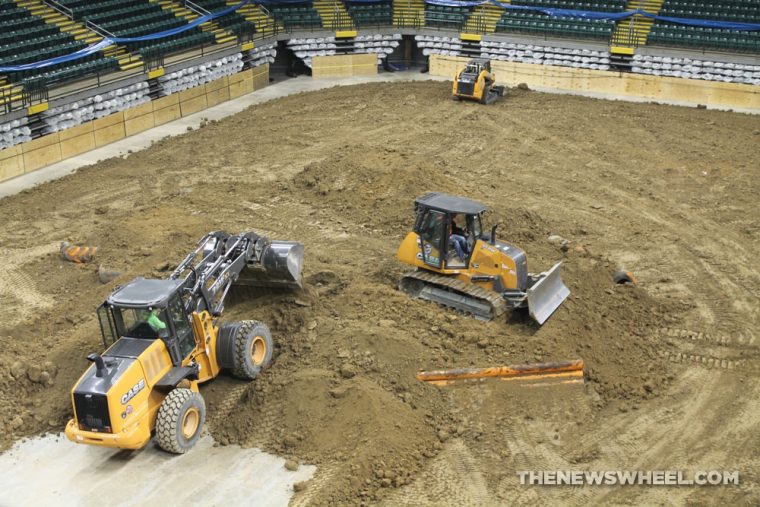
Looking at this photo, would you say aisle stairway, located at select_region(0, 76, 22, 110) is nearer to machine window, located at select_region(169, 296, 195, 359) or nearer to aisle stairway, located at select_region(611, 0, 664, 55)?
machine window, located at select_region(169, 296, 195, 359)

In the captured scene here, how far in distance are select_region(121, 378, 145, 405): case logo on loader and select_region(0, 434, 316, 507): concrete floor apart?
1.22 meters

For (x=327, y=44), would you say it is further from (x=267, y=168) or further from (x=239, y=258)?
(x=239, y=258)

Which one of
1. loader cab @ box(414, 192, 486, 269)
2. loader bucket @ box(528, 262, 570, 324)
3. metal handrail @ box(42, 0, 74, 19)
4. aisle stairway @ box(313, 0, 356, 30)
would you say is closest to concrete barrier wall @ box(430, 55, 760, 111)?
aisle stairway @ box(313, 0, 356, 30)

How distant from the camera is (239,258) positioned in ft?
50.2

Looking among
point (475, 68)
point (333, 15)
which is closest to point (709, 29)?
point (475, 68)

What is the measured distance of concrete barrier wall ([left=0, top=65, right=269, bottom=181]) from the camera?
25938 millimetres

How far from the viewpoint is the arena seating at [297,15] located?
3809 cm

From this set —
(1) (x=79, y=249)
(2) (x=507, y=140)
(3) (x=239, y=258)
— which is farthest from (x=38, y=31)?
(3) (x=239, y=258)

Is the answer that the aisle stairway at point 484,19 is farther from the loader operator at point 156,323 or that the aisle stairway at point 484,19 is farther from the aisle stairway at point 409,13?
the loader operator at point 156,323

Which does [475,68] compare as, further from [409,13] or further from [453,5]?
[409,13]

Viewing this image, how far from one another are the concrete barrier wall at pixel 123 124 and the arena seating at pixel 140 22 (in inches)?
77.8

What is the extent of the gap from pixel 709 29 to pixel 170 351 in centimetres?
2907

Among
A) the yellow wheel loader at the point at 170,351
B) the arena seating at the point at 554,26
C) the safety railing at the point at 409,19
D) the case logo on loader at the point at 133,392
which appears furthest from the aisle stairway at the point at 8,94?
the arena seating at the point at 554,26

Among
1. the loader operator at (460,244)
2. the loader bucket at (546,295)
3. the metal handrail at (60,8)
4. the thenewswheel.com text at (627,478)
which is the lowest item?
the thenewswheel.com text at (627,478)
